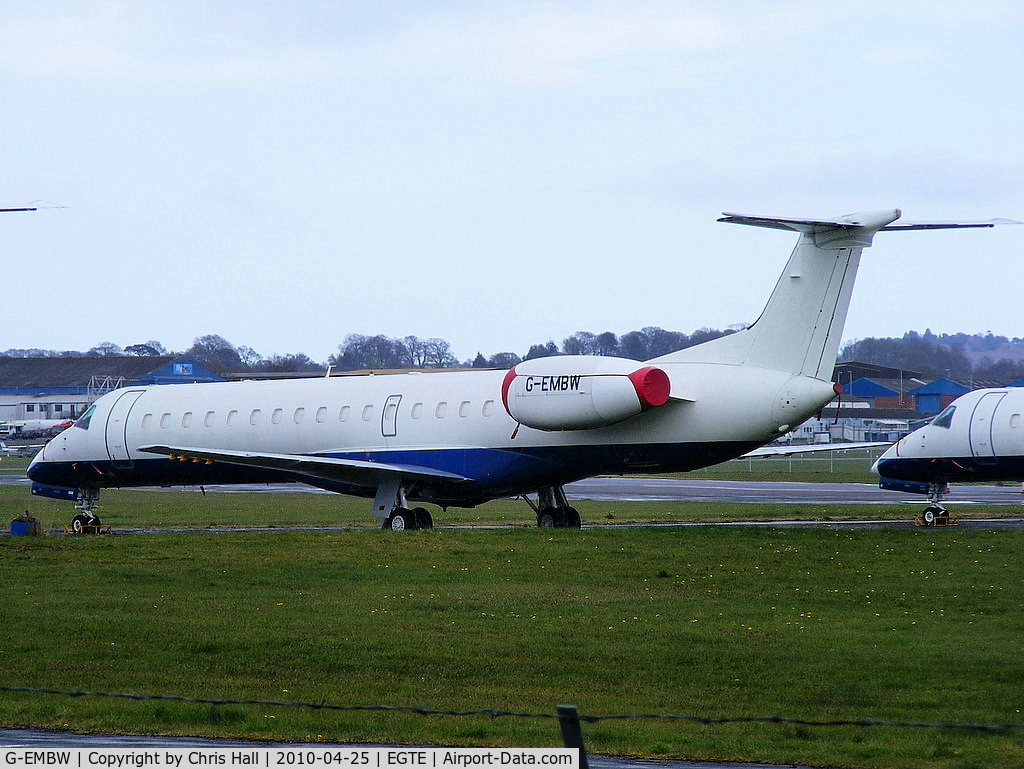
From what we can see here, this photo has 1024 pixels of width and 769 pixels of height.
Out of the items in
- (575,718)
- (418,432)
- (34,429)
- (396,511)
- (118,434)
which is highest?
(34,429)

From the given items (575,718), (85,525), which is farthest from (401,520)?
(575,718)

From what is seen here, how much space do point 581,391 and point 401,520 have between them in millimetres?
5399

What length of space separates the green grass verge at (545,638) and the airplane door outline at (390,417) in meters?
4.75

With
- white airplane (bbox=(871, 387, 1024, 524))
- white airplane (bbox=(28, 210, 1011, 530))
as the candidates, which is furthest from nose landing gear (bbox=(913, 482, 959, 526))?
white airplane (bbox=(28, 210, 1011, 530))

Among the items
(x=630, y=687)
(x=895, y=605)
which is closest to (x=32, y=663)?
(x=630, y=687)

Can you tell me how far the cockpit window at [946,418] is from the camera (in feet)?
110

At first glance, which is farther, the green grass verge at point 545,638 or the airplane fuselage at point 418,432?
the airplane fuselage at point 418,432

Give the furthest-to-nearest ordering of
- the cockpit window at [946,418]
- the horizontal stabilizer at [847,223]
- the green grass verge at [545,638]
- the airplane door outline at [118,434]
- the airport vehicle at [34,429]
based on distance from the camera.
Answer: the airport vehicle at [34,429]
the cockpit window at [946,418]
the airplane door outline at [118,434]
the horizontal stabilizer at [847,223]
the green grass verge at [545,638]

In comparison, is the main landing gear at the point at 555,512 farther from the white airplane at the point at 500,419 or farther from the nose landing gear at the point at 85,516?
the nose landing gear at the point at 85,516

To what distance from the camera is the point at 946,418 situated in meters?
33.7

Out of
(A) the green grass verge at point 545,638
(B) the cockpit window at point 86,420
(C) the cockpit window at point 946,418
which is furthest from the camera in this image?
(B) the cockpit window at point 86,420

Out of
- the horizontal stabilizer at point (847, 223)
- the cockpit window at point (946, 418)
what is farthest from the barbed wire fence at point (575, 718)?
the cockpit window at point (946, 418)

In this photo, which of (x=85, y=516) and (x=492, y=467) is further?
(x=85, y=516)

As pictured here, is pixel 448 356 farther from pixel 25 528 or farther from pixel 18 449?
pixel 25 528
